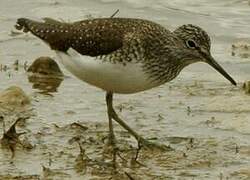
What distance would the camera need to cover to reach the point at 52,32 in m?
8.63

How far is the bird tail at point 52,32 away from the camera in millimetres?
8453

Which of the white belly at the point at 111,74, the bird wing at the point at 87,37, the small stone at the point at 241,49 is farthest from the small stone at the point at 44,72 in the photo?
the small stone at the point at 241,49

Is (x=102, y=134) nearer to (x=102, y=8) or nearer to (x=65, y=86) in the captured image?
(x=65, y=86)

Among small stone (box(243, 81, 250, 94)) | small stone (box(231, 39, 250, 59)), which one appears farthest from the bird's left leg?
small stone (box(231, 39, 250, 59))

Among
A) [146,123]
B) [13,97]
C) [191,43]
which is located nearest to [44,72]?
[13,97]

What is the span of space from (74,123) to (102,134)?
29cm

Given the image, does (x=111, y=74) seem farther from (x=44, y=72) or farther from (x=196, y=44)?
(x=44, y=72)

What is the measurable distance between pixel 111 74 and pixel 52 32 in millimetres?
1017

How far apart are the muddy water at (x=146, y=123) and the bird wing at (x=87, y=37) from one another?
79 cm

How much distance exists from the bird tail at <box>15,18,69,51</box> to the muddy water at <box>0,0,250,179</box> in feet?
2.56

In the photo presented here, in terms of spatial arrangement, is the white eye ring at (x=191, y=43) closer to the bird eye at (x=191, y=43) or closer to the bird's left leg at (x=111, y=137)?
the bird eye at (x=191, y=43)

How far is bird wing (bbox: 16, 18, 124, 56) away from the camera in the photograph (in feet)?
26.7

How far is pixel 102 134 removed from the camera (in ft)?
28.1

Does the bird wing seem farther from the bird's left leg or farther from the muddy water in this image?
the muddy water
